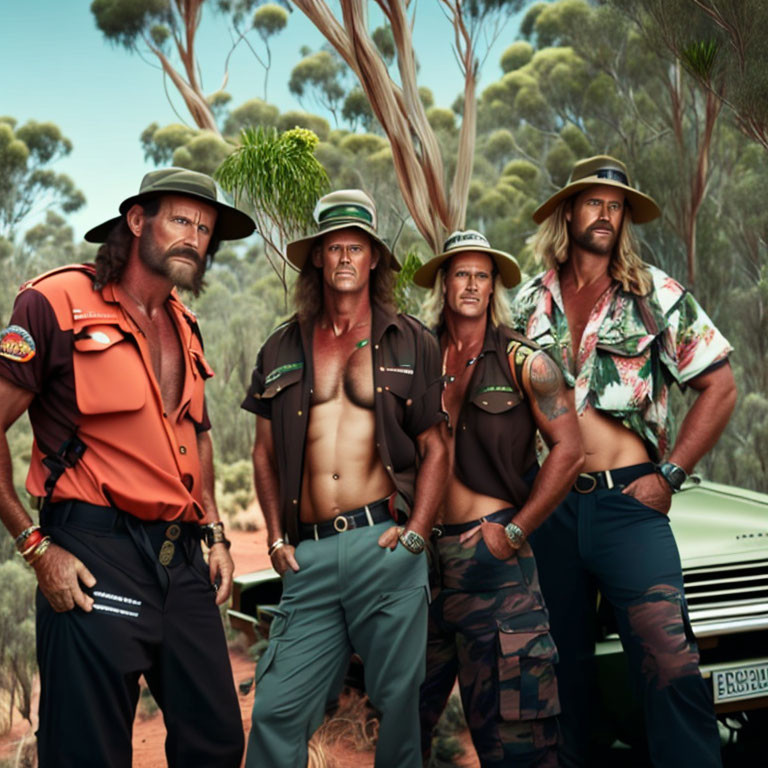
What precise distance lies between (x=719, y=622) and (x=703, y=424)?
82 cm

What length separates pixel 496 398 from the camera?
3.89 metres

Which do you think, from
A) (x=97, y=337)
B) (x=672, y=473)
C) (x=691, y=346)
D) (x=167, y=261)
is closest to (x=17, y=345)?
(x=97, y=337)

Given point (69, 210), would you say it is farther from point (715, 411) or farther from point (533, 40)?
point (715, 411)

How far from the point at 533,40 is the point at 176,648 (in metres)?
33.5

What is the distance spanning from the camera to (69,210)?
107 feet

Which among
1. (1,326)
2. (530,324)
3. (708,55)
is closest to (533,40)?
(708,55)

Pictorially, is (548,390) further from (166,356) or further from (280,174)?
(280,174)

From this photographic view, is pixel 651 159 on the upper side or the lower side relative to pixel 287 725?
upper

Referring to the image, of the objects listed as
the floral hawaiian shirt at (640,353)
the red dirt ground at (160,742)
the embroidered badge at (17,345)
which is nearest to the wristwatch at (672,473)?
the floral hawaiian shirt at (640,353)

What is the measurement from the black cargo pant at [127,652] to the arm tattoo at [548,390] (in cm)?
145

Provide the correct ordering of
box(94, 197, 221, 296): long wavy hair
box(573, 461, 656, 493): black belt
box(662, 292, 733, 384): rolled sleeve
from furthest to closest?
box(662, 292, 733, 384): rolled sleeve, box(573, 461, 656, 493): black belt, box(94, 197, 221, 296): long wavy hair

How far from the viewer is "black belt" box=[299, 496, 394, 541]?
3570mm

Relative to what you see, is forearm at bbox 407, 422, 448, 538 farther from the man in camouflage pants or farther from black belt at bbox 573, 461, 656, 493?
black belt at bbox 573, 461, 656, 493

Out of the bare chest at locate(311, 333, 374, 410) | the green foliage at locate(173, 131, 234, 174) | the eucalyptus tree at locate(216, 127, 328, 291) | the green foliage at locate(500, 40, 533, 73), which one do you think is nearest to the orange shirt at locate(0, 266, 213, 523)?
the bare chest at locate(311, 333, 374, 410)
